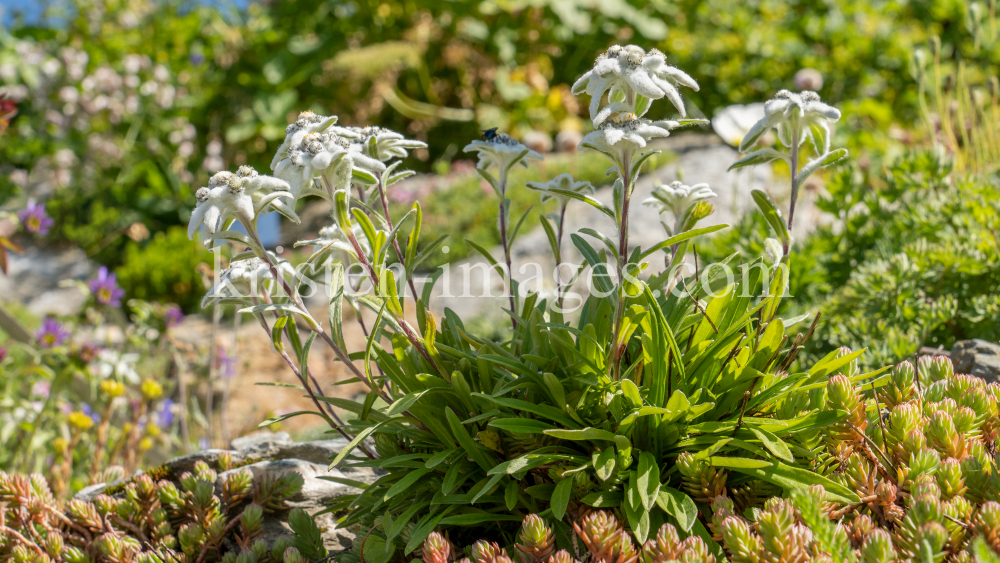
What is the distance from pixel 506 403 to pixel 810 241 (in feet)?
5.95

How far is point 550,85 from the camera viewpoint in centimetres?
871

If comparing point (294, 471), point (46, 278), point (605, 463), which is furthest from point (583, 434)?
point (46, 278)

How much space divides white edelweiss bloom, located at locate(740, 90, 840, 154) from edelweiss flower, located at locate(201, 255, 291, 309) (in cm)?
114

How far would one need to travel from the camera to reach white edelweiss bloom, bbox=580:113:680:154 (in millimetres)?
1269

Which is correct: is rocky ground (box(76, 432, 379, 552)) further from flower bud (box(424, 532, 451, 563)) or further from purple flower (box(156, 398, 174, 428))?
purple flower (box(156, 398, 174, 428))

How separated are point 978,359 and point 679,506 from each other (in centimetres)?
118

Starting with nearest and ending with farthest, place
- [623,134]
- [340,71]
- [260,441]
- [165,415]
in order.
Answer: [623,134] → [260,441] → [165,415] → [340,71]


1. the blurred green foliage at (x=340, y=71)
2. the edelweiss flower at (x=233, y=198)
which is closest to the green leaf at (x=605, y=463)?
the edelweiss flower at (x=233, y=198)

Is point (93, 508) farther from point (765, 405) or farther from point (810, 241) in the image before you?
point (810, 241)

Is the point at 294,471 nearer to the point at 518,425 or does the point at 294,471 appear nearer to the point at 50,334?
the point at 518,425

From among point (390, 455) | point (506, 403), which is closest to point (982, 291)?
point (506, 403)

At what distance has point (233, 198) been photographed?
4.32 ft

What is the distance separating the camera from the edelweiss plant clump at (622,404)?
132 centimetres

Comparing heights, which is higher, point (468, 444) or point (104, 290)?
point (104, 290)
